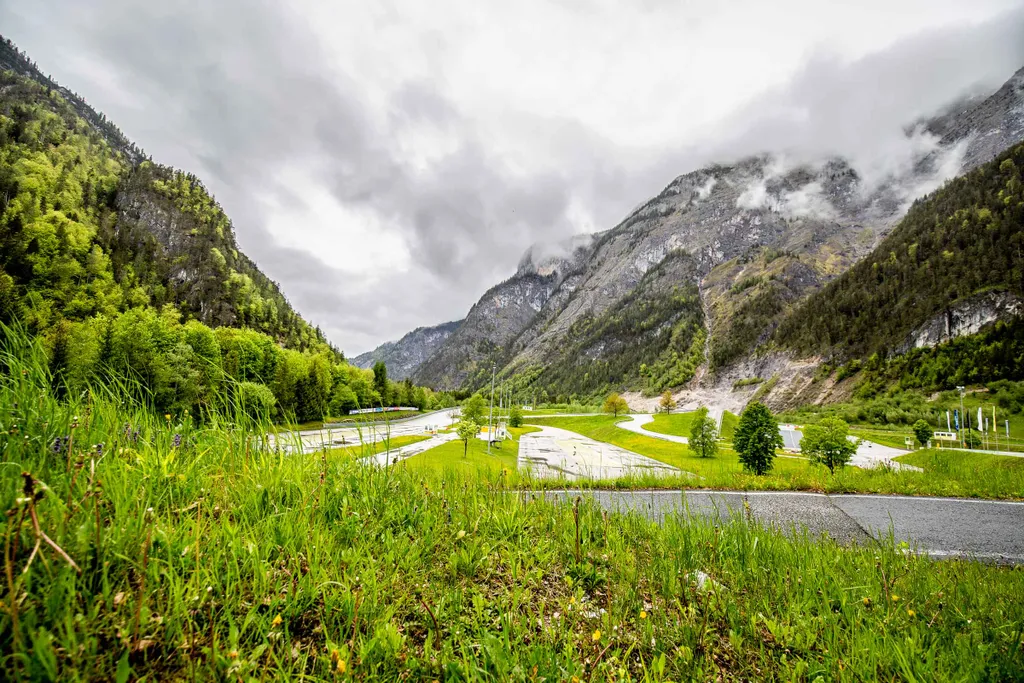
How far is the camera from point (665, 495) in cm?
1000

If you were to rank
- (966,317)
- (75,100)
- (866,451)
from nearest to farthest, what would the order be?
(866,451) → (966,317) → (75,100)

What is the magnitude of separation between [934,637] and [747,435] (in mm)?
23592

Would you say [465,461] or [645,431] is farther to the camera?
[645,431]

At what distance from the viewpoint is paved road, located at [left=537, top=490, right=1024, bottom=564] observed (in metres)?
6.47

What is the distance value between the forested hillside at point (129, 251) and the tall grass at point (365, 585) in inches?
1579

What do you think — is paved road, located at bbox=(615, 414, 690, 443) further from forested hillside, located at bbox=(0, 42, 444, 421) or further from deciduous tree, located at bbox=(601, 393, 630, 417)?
forested hillside, located at bbox=(0, 42, 444, 421)

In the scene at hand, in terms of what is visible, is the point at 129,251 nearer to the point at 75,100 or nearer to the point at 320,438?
the point at 75,100

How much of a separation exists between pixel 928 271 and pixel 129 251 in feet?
666

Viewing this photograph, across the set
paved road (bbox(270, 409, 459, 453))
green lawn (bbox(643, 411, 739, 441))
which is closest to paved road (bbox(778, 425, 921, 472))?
green lawn (bbox(643, 411, 739, 441))

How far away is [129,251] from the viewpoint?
114m

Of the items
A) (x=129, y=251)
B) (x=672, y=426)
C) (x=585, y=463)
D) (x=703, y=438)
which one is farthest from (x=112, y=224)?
(x=585, y=463)

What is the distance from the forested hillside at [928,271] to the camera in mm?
80750

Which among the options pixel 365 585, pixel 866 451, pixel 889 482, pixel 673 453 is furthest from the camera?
pixel 866 451

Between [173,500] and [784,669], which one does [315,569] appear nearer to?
[173,500]
